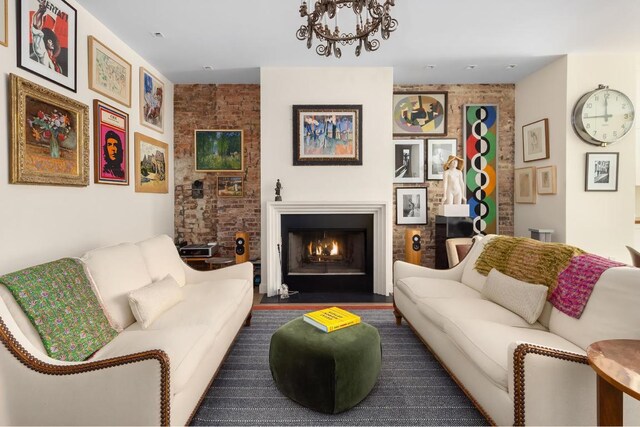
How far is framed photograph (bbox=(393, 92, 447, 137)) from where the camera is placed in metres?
4.81

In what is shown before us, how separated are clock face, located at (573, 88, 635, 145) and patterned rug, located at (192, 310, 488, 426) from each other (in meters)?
3.51

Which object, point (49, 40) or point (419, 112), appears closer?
point (49, 40)

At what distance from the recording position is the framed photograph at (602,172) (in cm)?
385

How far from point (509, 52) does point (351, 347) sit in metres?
3.96

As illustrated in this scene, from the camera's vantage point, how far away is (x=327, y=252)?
447 centimetres

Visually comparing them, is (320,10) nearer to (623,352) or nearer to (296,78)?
(623,352)

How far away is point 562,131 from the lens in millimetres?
3930

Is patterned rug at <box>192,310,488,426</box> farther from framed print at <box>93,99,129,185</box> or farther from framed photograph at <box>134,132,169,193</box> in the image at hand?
framed photograph at <box>134,132,169,193</box>

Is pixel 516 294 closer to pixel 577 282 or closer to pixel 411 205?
pixel 577 282

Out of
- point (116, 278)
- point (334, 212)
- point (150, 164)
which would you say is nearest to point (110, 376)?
point (116, 278)

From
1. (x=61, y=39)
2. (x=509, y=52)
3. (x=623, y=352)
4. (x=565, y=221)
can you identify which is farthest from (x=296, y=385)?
(x=509, y=52)

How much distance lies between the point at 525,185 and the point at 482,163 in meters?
0.68

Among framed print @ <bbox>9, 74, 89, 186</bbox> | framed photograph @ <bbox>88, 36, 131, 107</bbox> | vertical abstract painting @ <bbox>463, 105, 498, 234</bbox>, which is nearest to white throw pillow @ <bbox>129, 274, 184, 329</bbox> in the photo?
framed print @ <bbox>9, 74, 89, 186</bbox>

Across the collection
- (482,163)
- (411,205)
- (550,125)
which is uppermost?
(550,125)
